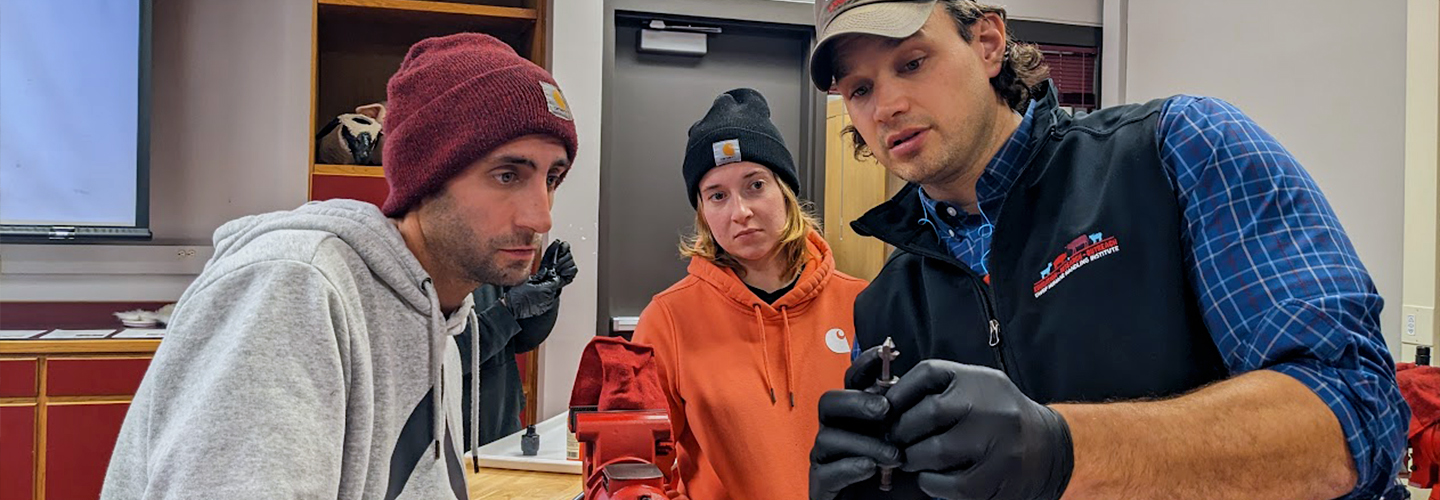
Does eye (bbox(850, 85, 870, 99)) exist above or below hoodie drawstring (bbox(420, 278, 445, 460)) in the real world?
above

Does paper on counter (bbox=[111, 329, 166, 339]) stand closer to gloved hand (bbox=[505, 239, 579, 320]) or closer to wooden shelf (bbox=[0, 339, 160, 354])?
wooden shelf (bbox=[0, 339, 160, 354])

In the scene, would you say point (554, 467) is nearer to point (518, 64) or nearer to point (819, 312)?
point (819, 312)

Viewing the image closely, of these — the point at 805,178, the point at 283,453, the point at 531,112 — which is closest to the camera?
the point at 283,453

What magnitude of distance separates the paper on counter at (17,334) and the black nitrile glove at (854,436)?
353cm

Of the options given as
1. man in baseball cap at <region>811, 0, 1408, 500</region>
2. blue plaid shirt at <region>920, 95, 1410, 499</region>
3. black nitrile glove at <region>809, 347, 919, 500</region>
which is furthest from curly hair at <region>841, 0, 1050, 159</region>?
black nitrile glove at <region>809, 347, 919, 500</region>

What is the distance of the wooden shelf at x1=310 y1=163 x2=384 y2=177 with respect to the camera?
3.52m

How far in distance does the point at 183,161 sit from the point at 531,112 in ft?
10.4

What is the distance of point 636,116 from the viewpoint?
4.02 meters

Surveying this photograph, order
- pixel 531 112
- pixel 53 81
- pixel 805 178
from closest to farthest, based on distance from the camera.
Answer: pixel 531 112 → pixel 53 81 → pixel 805 178

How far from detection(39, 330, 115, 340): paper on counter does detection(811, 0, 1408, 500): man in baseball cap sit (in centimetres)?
318

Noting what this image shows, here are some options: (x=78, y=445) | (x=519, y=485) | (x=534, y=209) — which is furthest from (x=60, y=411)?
(x=534, y=209)

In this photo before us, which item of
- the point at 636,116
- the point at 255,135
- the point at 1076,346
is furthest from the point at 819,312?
the point at 255,135

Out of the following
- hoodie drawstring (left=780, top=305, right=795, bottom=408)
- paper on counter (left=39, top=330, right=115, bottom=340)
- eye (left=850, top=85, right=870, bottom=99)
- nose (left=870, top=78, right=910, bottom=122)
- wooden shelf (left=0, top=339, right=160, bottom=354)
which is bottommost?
wooden shelf (left=0, top=339, right=160, bottom=354)

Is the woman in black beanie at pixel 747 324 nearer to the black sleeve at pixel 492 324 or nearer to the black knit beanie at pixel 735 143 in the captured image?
the black knit beanie at pixel 735 143
